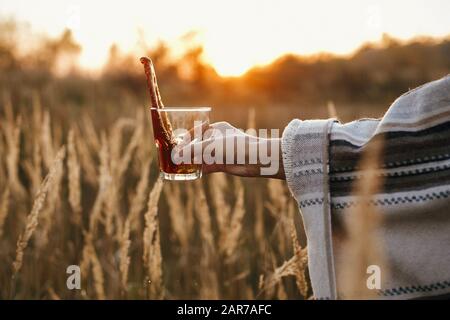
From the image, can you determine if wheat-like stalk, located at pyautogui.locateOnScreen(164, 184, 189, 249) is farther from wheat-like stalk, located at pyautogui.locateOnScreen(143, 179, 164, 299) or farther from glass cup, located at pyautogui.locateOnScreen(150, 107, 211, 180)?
glass cup, located at pyautogui.locateOnScreen(150, 107, 211, 180)

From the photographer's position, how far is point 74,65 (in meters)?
9.27

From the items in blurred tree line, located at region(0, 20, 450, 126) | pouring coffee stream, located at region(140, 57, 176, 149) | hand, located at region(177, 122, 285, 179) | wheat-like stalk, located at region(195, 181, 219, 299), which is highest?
blurred tree line, located at region(0, 20, 450, 126)

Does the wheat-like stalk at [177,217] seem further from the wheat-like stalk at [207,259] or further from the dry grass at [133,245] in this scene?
the wheat-like stalk at [207,259]

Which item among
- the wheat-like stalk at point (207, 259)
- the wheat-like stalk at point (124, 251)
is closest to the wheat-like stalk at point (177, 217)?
the wheat-like stalk at point (207, 259)

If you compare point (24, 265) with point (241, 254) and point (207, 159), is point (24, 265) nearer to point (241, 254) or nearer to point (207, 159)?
point (241, 254)

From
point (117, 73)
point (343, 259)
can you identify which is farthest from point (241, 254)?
point (117, 73)

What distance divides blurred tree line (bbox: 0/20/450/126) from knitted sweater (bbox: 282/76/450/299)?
1.39m

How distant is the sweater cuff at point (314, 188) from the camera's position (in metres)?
1.14

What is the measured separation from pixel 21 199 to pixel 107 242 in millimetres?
750

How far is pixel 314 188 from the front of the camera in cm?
117

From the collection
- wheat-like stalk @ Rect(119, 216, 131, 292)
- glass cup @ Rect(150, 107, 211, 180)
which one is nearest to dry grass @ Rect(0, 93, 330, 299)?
wheat-like stalk @ Rect(119, 216, 131, 292)

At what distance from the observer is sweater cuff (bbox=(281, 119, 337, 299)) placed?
1138mm

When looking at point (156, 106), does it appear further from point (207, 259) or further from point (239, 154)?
point (207, 259)
